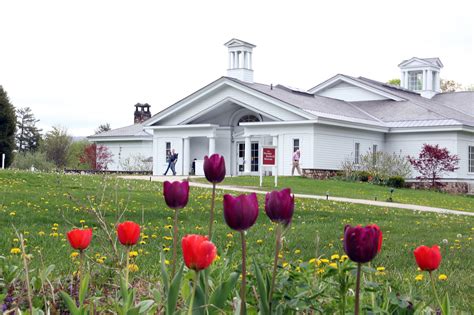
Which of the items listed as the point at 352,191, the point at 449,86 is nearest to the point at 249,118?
the point at 352,191

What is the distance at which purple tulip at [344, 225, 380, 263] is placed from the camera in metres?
2.30

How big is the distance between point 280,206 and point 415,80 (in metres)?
54.5

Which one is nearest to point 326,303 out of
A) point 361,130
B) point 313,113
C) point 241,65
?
point 313,113

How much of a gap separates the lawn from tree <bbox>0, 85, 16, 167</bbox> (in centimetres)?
2185

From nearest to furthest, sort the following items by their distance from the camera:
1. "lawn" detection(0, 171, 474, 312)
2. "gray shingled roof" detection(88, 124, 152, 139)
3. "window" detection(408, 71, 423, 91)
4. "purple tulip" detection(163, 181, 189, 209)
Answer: "purple tulip" detection(163, 181, 189, 209) → "lawn" detection(0, 171, 474, 312) → "gray shingled roof" detection(88, 124, 152, 139) → "window" detection(408, 71, 423, 91)

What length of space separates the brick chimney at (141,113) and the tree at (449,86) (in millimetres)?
39339

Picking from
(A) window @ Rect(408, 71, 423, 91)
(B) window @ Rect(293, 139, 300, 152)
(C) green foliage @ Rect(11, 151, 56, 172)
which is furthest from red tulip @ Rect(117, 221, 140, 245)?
(A) window @ Rect(408, 71, 423, 91)

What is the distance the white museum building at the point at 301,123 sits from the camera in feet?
129

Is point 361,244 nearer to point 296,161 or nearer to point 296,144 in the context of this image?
point 296,161

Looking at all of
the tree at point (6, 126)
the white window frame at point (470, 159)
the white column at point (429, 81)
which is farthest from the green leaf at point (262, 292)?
the white column at point (429, 81)

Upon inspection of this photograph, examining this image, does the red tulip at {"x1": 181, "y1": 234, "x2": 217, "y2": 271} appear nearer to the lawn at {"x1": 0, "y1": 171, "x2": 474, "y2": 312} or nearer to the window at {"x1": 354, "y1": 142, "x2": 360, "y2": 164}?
the lawn at {"x1": 0, "y1": 171, "x2": 474, "y2": 312}

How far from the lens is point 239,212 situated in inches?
96.8

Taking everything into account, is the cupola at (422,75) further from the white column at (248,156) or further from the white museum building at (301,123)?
the white column at (248,156)

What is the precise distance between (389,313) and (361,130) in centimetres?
3872
